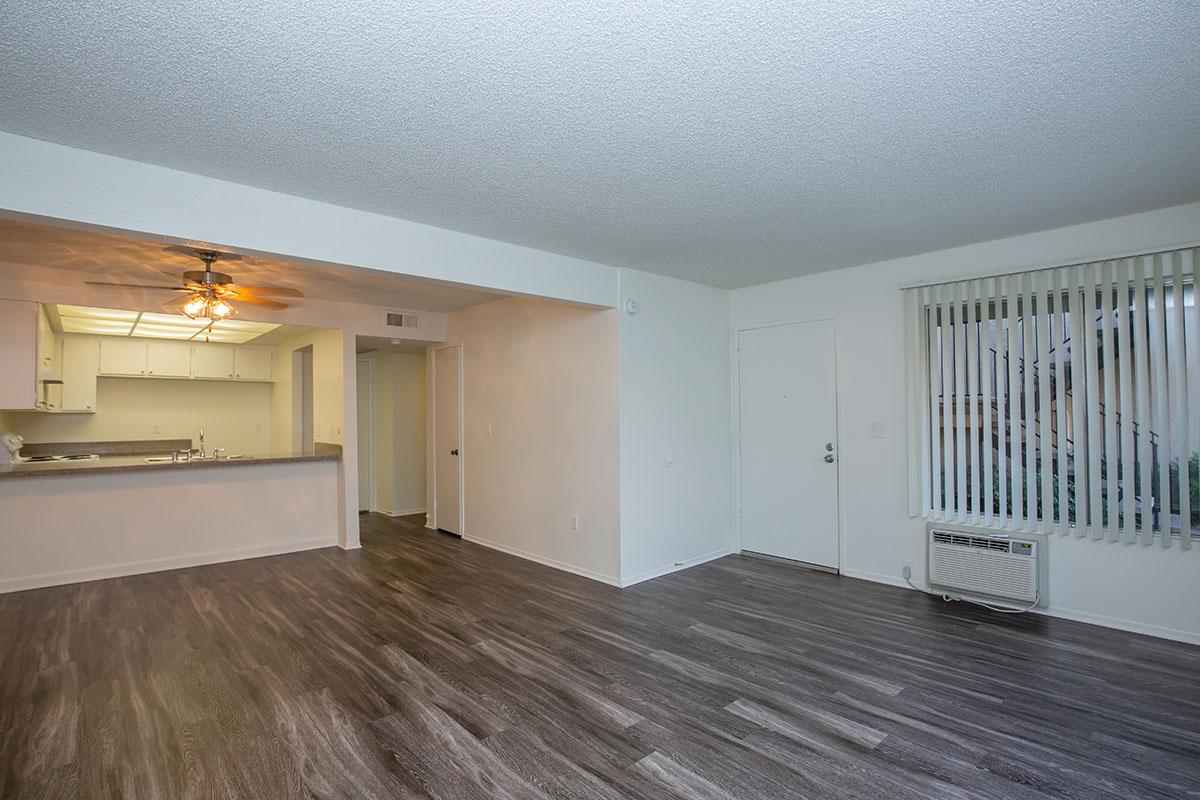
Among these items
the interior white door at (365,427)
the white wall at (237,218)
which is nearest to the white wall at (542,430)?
the white wall at (237,218)

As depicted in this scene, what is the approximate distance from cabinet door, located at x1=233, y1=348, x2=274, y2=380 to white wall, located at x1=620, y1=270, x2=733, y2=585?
5.56 metres

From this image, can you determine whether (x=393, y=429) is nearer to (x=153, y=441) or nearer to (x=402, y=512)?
(x=402, y=512)

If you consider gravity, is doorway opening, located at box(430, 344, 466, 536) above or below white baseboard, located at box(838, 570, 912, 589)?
above

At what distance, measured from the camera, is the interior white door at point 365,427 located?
7.56 meters

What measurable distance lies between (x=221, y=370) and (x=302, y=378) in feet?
3.43

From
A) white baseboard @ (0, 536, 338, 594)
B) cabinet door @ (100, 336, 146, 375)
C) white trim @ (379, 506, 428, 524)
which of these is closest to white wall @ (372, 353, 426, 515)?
white trim @ (379, 506, 428, 524)

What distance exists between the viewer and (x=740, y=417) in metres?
5.40

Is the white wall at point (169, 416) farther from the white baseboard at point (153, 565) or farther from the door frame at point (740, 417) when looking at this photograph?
the door frame at point (740, 417)

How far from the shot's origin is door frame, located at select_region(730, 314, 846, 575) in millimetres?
4730

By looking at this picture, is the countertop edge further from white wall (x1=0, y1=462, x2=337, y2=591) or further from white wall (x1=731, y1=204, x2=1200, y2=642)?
white wall (x1=731, y1=204, x2=1200, y2=642)

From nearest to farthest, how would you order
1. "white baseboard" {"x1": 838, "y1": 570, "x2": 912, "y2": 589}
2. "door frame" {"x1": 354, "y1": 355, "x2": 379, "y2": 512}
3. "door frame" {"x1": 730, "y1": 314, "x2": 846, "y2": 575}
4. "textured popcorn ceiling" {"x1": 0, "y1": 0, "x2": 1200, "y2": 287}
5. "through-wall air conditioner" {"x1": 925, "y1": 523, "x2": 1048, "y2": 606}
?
"textured popcorn ceiling" {"x1": 0, "y1": 0, "x2": 1200, "y2": 287} → "through-wall air conditioner" {"x1": 925, "y1": 523, "x2": 1048, "y2": 606} → "white baseboard" {"x1": 838, "y1": 570, "x2": 912, "y2": 589} → "door frame" {"x1": 730, "y1": 314, "x2": 846, "y2": 575} → "door frame" {"x1": 354, "y1": 355, "x2": 379, "y2": 512}

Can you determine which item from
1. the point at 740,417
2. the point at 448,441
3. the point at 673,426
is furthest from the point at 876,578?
the point at 448,441

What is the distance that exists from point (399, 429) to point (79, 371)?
3.33m

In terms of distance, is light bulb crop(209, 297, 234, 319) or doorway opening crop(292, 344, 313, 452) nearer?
light bulb crop(209, 297, 234, 319)
